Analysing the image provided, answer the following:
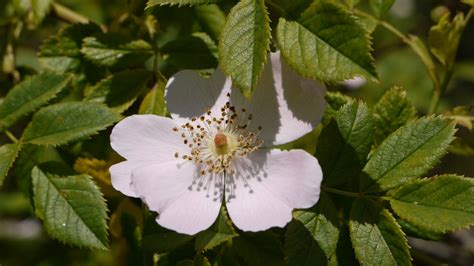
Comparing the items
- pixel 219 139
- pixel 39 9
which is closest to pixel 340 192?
pixel 219 139

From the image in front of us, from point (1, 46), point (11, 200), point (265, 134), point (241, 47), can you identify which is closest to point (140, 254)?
point (265, 134)

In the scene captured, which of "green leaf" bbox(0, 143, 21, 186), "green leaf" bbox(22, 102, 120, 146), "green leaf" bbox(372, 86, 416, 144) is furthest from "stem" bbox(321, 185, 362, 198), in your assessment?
"green leaf" bbox(0, 143, 21, 186)

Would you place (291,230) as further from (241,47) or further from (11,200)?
(11,200)

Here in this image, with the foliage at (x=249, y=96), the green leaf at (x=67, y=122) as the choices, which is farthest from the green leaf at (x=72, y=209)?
the green leaf at (x=67, y=122)

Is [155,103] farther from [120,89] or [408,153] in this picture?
[408,153]

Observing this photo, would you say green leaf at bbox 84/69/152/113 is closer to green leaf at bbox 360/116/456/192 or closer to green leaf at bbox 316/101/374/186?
green leaf at bbox 316/101/374/186

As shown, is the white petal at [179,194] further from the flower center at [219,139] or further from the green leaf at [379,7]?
the green leaf at [379,7]
